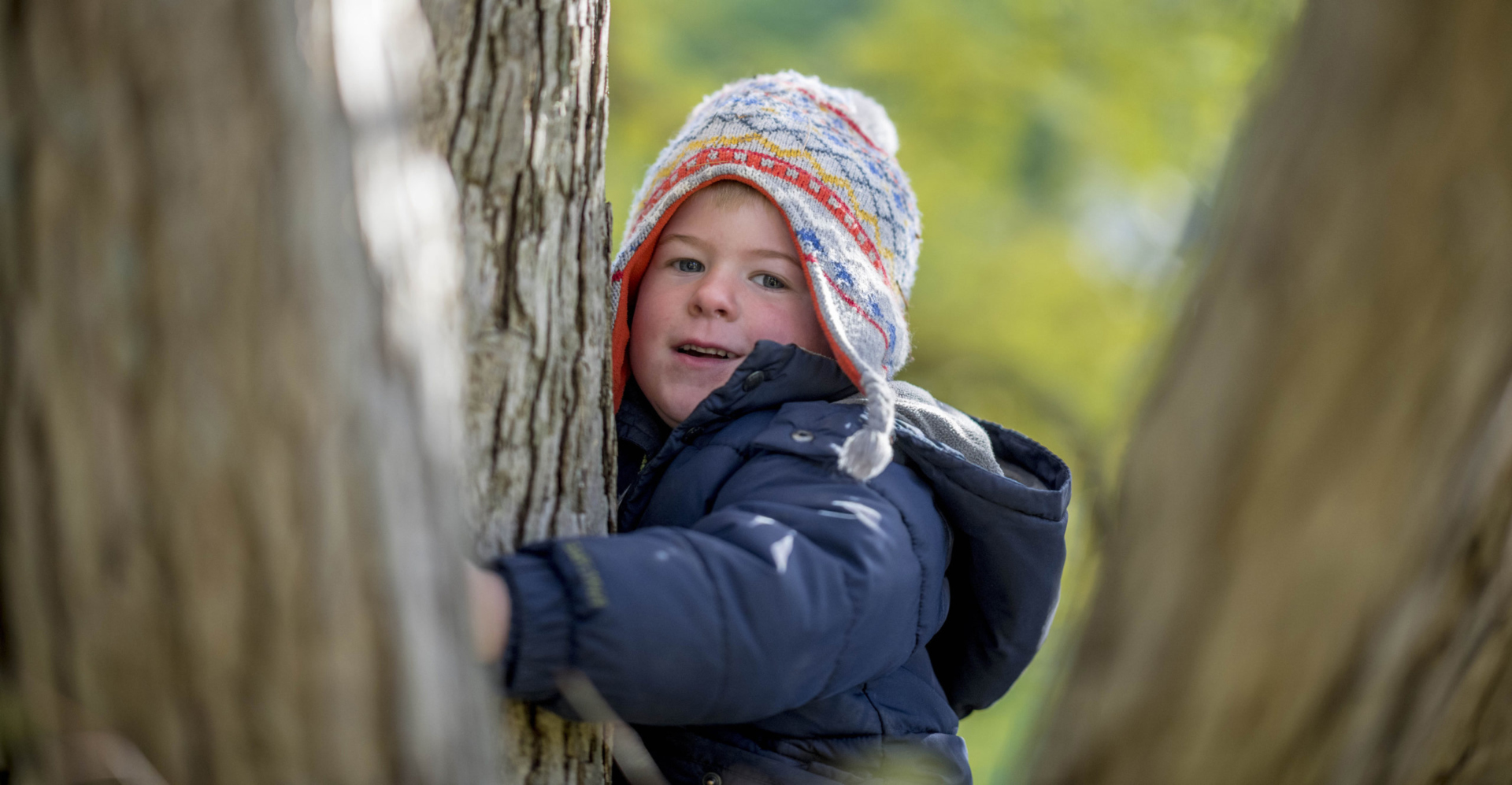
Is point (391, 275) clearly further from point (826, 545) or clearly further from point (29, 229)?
point (826, 545)

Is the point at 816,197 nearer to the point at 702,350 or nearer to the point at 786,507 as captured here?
the point at 702,350

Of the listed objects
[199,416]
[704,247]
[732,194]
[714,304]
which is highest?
[732,194]

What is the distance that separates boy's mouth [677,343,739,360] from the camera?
81.4 inches

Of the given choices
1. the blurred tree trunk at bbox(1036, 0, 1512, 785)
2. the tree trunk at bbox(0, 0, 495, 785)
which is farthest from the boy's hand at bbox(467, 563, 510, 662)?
the blurred tree trunk at bbox(1036, 0, 1512, 785)

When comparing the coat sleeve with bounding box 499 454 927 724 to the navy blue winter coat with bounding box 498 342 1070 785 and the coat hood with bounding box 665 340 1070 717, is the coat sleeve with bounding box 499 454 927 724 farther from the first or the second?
the coat hood with bounding box 665 340 1070 717

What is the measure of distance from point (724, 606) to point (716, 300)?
914 millimetres

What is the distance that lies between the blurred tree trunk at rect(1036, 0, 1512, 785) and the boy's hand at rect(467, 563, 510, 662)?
2.00 ft

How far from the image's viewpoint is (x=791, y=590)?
51.8 inches

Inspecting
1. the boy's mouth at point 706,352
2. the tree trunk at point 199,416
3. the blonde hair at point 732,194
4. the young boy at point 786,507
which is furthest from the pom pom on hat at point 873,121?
the tree trunk at point 199,416

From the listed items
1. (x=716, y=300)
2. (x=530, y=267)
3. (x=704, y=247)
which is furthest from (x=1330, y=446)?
(x=704, y=247)

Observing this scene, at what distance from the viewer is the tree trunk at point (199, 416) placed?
70cm

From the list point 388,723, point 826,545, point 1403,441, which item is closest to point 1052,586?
point 826,545

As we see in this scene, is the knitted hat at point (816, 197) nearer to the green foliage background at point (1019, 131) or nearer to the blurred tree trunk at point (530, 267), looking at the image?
the blurred tree trunk at point (530, 267)

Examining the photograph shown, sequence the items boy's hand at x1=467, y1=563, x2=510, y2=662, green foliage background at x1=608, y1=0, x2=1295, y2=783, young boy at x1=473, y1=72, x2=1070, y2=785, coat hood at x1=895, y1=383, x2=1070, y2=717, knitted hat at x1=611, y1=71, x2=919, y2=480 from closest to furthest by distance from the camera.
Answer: boy's hand at x1=467, y1=563, x2=510, y2=662, young boy at x1=473, y1=72, x2=1070, y2=785, coat hood at x1=895, y1=383, x2=1070, y2=717, knitted hat at x1=611, y1=71, x2=919, y2=480, green foliage background at x1=608, y1=0, x2=1295, y2=783
